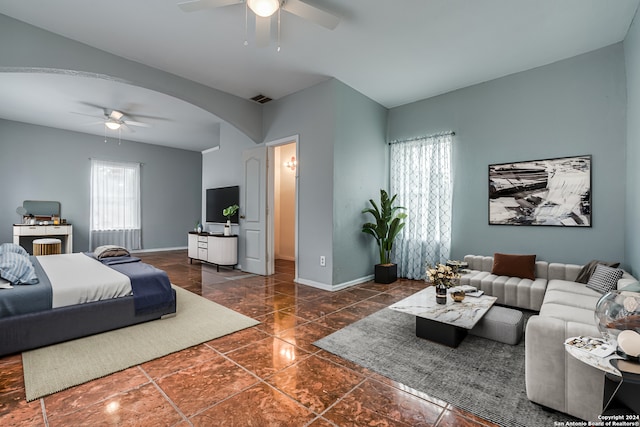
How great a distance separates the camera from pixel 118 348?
240cm

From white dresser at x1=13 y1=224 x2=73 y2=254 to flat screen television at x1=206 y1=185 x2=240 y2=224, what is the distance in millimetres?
3007

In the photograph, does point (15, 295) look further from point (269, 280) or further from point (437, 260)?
point (437, 260)

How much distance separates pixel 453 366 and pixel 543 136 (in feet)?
11.2

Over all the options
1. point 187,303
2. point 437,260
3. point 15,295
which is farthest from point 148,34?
point 437,260

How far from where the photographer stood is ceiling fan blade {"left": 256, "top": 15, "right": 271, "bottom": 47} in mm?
2584

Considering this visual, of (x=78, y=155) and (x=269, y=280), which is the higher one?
(x=78, y=155)

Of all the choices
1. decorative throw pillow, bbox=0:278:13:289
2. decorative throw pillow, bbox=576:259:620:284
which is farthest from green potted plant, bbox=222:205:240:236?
decorative throw pillow, bbox=576:259:620:284

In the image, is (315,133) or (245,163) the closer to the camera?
(315,133)

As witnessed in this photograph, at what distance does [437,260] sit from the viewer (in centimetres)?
474

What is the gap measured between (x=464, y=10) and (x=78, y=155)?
845 cm

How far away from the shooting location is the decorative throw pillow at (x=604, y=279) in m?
2.74

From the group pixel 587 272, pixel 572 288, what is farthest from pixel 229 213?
pixel 587 272

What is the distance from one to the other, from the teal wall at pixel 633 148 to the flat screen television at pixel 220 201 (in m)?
5.67

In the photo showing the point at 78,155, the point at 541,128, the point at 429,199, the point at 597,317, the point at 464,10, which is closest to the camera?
the point at 597,317
